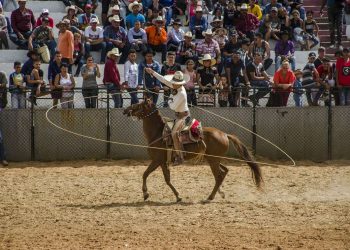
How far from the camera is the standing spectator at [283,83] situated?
77.7ft

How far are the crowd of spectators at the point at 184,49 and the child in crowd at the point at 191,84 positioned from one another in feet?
0.08

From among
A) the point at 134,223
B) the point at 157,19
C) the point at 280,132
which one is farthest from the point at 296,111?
the point at 134,223

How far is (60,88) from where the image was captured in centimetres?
2305

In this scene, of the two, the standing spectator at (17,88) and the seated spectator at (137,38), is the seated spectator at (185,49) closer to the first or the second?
the seated spectator at (137,38)

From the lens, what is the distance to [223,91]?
923 inches

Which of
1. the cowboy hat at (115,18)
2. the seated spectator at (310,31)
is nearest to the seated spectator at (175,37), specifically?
the cowboy hat at (115,18)

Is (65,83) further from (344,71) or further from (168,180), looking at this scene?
(344,71)

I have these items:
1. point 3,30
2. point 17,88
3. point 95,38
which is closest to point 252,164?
point 17,88

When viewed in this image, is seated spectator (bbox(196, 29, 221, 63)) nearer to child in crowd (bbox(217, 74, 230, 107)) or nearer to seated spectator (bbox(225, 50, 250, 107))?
seated spectator (bbox(225, 50, 250, 107))

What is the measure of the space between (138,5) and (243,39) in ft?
9.95

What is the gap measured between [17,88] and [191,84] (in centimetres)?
413

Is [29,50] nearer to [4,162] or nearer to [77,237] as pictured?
[4,162]

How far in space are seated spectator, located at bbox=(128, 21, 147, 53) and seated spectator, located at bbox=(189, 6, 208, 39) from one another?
1.62 metres

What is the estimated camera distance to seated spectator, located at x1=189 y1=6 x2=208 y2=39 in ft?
86.7
